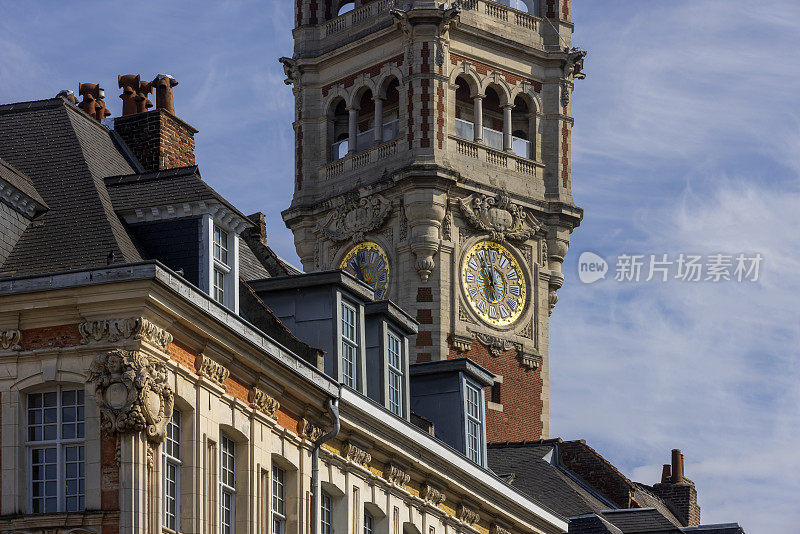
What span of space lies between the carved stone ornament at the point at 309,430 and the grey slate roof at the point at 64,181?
457 cm

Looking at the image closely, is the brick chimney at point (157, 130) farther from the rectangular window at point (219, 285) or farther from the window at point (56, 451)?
the window at point (56, 451)

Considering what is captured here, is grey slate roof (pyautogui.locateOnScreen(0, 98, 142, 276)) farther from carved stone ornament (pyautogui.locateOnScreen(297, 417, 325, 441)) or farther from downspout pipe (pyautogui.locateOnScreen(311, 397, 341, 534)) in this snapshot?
downspout pipe (pyautogui.locateOnScreen(311, 397, 341, 534))

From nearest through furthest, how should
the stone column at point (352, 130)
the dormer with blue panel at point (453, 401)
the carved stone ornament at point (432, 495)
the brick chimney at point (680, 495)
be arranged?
the carved stone ornament at point (432, 495) < the dormer with blue panel at point (453, 401) < the brick chimney at point (680, 495) < the stone column at point (352, 130)

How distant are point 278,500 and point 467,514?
8.18m

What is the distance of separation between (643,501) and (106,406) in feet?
119

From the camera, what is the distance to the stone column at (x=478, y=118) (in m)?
79.5

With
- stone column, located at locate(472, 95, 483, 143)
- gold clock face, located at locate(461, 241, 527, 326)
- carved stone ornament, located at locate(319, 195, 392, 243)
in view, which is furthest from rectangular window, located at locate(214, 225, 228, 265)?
stone column, located at locate(472, 95, 483, 143)

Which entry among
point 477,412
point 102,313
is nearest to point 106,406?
point 102,313

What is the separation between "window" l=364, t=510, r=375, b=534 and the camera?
126 ft

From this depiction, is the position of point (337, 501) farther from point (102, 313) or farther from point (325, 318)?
point (102, 313)

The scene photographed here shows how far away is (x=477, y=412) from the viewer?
44875 mm

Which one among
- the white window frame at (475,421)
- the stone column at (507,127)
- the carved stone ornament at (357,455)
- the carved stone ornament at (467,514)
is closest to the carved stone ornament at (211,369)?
the carved stone ornament at (357,455)

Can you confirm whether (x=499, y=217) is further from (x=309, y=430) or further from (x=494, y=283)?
(x=309, y=430)

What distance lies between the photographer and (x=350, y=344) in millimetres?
38281
